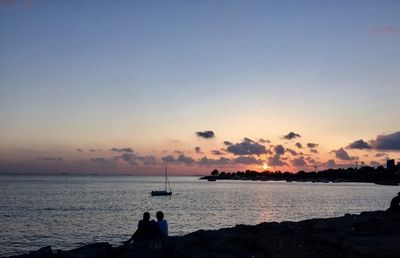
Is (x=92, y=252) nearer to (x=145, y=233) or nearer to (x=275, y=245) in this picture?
(x=145, y=233)

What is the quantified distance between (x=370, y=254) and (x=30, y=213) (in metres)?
72.1

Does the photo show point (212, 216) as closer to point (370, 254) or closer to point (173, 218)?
point (173, 218)

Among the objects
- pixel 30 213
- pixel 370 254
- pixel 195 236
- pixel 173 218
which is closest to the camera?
pixel 370 254

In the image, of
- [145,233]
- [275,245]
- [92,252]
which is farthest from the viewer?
[145,233]

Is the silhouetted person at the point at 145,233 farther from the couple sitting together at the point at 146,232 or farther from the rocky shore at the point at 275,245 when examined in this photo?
the rocky shore at the point at 275,245

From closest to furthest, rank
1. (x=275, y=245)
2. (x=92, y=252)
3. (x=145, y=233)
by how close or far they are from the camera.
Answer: (x=275, y=245) → (x=92, y=252) → (x=145, y=233)

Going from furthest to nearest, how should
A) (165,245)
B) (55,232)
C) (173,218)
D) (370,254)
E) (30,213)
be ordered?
(30,213), (173,218), (55,232), (165,245), (370,254)

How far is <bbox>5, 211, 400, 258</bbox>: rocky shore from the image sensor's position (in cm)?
1311

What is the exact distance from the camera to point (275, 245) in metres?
13.6

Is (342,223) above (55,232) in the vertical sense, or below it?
above

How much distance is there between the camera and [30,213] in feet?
248

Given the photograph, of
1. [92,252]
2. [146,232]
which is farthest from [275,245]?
[92,252]

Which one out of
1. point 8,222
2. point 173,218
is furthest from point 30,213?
point 173,218

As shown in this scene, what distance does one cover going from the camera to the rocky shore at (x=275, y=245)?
43.0 ft
